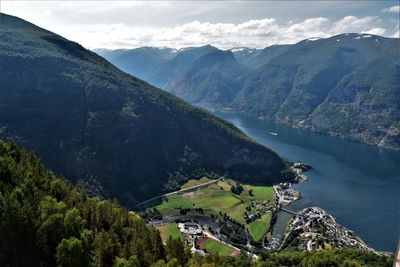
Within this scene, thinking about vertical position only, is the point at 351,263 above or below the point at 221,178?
above

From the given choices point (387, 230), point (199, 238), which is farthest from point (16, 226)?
point (387, 230)

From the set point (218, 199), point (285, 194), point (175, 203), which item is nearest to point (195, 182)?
point (218, 199)

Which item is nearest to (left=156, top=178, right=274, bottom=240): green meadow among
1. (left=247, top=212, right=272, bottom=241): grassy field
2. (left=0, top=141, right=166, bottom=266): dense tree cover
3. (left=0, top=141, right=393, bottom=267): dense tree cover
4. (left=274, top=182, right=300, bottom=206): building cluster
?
(left=247, top=212, right=272, bottom=241): grassy field

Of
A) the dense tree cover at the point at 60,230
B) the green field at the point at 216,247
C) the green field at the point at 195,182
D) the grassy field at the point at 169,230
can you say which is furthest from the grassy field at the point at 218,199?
the dense tree cover at the point at 60,230

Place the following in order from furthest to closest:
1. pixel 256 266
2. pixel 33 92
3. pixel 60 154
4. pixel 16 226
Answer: pixel 33 92, pixel 60 154, pixel 256 266, pixel 16 226

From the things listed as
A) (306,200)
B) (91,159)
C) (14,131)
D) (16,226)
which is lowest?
(306,200)

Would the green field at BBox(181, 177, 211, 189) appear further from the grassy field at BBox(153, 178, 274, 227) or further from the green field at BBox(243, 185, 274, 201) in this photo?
the green field at BBox(243, 185, 274, 201)

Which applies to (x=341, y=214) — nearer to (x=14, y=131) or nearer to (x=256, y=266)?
(x=256, y=266)

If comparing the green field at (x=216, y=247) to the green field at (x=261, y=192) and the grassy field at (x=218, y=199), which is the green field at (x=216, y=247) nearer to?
the grassy field at (x=218, y=199)
